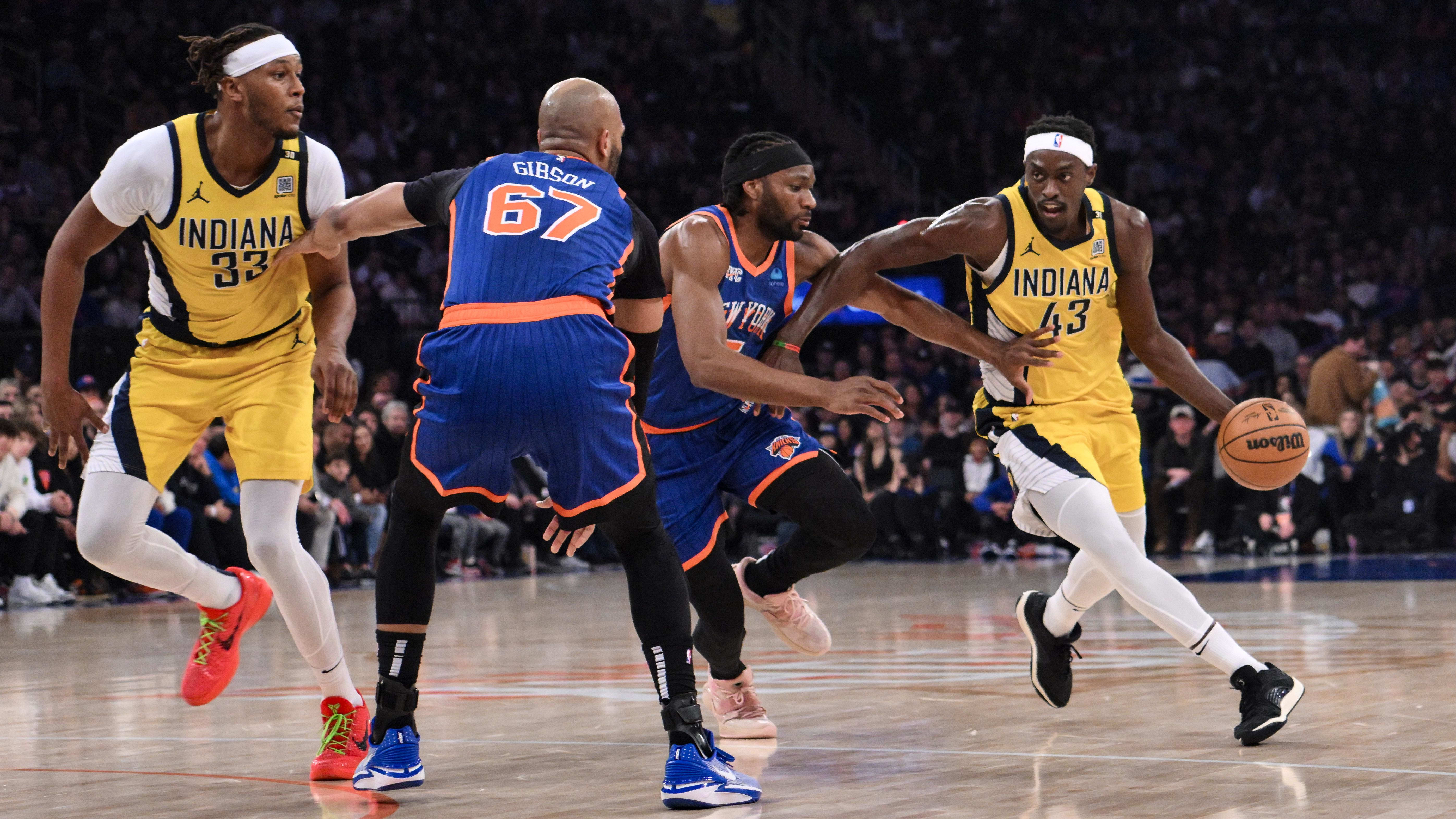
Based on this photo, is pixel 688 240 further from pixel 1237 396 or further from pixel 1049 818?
pixel 1237 396

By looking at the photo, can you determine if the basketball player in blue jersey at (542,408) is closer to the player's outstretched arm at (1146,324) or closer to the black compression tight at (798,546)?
the black compression tight at (798,546)

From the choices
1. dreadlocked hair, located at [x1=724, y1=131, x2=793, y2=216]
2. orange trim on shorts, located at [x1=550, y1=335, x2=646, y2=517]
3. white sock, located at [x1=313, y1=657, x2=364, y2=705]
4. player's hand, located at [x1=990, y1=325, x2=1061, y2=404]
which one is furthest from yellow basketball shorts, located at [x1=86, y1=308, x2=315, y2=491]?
player's hand, located at [x1=990, y1=325, x2=1061, y2=404]

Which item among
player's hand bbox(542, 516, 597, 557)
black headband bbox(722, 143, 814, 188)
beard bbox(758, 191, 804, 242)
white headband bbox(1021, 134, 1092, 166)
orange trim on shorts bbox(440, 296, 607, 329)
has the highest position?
white headband bbox(1021, 134, 1092, 166)

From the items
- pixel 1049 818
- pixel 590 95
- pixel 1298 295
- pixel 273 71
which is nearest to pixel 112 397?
pixel 273 71

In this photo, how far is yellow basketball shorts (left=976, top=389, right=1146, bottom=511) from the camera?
534cm

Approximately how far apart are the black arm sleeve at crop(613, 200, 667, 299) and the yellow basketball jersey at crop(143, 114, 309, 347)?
1146 millimetres

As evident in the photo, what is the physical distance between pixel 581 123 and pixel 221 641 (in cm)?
207

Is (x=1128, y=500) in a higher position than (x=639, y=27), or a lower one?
lower

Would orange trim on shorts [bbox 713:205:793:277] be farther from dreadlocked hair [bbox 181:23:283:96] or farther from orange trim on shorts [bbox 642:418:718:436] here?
dreadlocked hair [bbox 181:23:283:96]

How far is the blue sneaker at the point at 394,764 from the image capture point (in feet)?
13.6

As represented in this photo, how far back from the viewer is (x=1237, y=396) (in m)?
15.1

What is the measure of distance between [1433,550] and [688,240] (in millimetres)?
10867

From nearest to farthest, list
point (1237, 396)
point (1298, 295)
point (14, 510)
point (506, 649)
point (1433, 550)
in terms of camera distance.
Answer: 1. point (506, 649)
2. point (14, 510)
3. point (1433, 550)
4. point (1237, 396)
5. point (1298, 295)

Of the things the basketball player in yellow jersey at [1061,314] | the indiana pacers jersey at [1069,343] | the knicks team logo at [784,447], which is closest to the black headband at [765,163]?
the basketball player in yellow jersey at [1061,314]
